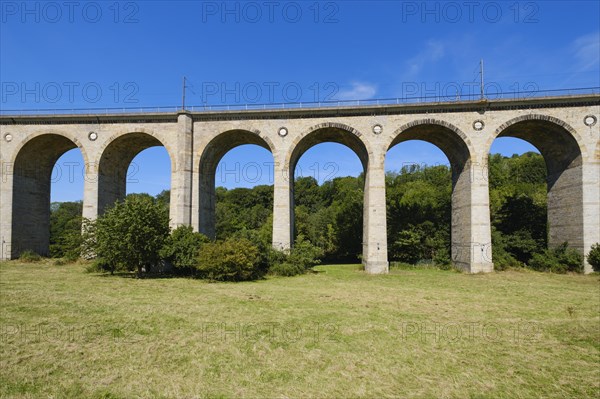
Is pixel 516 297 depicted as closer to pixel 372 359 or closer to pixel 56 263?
pixel 372 359

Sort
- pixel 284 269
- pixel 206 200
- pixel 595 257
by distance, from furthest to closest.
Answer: pixel 206 200, pixel 284 269, pixel 595 257

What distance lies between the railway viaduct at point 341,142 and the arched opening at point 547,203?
94mm

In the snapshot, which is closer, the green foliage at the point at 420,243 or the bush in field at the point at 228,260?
the bush in field at the point at 228,260

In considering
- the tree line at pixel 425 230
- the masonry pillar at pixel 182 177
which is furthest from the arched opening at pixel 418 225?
the masonry pillar at pixel 182 177

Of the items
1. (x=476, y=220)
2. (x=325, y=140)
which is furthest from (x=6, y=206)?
(x=476, y=220)

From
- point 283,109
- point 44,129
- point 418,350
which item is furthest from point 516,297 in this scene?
point 44,129

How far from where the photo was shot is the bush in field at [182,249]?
19.0m

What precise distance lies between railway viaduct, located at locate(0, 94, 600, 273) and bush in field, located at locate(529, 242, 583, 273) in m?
0.55

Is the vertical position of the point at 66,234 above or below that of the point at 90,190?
below

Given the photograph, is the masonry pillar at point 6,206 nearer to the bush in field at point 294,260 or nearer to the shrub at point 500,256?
the bush in field at point 294,260

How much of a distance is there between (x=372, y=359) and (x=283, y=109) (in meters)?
20.0

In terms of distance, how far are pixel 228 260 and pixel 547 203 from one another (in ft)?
78.3

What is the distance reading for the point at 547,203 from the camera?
2486 cm

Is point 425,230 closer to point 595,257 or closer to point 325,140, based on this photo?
point 595,257
